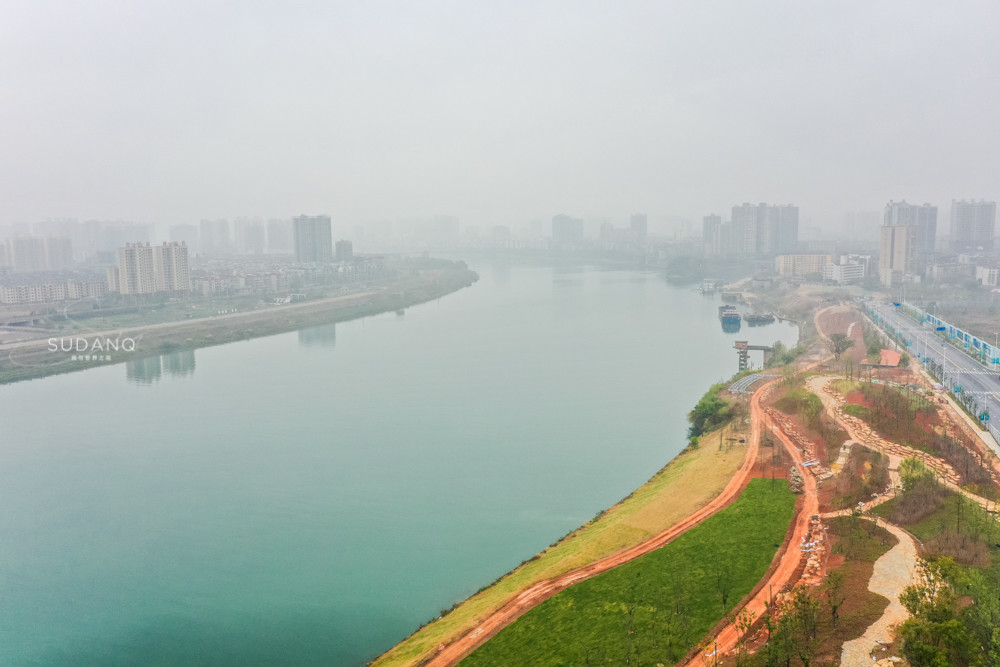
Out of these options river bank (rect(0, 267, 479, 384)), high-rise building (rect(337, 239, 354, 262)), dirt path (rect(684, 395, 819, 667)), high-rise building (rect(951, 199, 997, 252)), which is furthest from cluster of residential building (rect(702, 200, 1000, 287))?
dirt path (rect(684, 395, 819, 667))

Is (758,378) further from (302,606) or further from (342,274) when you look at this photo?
(342,274)

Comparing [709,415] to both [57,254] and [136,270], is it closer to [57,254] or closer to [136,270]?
[136,270]

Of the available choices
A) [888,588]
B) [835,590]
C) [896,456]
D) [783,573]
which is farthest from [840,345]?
[835,590]

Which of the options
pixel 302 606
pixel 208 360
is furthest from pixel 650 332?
pixel 302 606

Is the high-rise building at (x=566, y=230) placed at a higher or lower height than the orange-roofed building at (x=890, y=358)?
higher

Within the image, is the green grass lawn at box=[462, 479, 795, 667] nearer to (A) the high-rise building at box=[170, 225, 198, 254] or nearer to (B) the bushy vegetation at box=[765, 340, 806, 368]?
(B) the bushy vegetation at box=[765, 340, 806, 368]

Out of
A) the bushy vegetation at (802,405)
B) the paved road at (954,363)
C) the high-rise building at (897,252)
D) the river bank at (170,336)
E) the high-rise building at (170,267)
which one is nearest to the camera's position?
the bushy vegetation at (802,405)

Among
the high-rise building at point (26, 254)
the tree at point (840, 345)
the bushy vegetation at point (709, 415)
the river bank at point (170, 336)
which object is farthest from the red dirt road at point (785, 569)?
the high-rise building at point (26, 254)

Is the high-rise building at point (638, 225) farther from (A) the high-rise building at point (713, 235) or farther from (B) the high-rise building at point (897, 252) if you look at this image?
(B) the high-rise building at point (897, 252)
